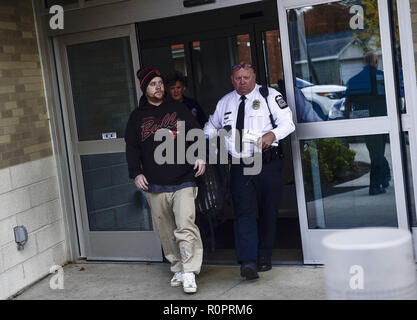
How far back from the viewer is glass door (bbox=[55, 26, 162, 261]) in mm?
5930

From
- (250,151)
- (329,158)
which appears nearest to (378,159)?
(329,158)

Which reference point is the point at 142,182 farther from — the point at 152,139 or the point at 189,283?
the point at 189,283

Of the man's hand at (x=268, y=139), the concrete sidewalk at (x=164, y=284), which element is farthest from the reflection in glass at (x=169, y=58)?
the man's hand at (x=268, y=139)

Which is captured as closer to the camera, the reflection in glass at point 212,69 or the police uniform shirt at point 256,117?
the police uniform shirt at point 256,117

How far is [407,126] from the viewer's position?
4.81 meters

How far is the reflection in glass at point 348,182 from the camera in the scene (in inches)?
197

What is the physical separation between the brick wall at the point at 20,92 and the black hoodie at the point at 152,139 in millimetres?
1142

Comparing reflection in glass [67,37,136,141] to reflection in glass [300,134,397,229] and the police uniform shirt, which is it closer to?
the police uniform shirt

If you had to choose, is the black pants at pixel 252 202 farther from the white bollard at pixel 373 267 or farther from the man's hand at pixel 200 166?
the white bollard at pixel 373 267

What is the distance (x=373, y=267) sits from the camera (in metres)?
2.88

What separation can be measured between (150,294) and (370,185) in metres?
1.98

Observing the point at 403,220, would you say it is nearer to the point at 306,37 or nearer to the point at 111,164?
the point at 306,37
